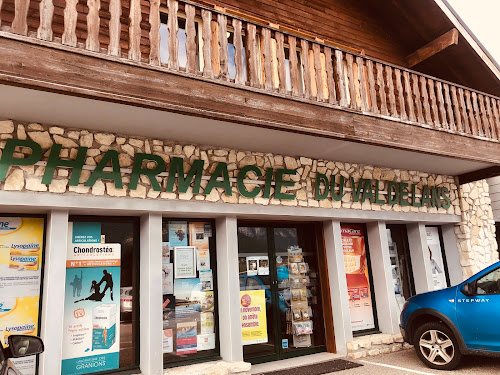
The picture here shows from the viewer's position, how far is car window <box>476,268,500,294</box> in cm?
540

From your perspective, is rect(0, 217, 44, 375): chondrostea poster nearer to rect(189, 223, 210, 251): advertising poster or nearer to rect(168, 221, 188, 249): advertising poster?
rect(168, 221, 188, 249): advertising poster

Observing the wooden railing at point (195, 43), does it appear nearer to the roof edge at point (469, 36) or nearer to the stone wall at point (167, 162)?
the stone wall at point (167, 162)

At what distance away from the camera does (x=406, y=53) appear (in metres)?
10.3

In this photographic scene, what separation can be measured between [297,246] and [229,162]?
2.38 metres

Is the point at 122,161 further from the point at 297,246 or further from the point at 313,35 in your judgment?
the point at 313,35

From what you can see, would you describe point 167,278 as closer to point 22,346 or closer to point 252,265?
point 252,265

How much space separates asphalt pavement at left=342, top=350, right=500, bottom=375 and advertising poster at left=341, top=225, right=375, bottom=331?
109 centimetres

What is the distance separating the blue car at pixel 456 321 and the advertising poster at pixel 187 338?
3.50 m

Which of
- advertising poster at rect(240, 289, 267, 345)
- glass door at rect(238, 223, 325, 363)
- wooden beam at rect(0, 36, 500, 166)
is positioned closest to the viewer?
wooden beam at rect(0, 36, 500, 166)

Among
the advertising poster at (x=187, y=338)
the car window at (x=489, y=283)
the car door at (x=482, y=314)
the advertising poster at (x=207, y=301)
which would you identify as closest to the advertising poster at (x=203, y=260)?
the advertising poster at (x=207, y=301)

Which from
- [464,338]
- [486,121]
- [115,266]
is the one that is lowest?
[464,338]

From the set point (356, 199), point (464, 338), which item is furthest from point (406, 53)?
point (464, 338)

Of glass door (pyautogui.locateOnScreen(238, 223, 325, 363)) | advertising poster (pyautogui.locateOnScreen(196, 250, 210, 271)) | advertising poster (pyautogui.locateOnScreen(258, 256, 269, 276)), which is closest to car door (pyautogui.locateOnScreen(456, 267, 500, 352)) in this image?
glass door (pyautogui.locateOnScreen(238, 223, 325, 363))

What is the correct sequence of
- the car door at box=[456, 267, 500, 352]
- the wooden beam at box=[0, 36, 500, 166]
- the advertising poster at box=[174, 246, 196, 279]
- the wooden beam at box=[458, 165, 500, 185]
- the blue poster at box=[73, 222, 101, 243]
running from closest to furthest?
1. the wooden beam at box=[0, 36, 500, 166]
2. the car door at box=[456, 267, 500, 352]
3. the blue poster at box=[73, 222, 101, 243]
4. the advertising poster at box=[174, 246, 196, 279]
5. the wooden beam at box=[458, 165, 500, 185]
